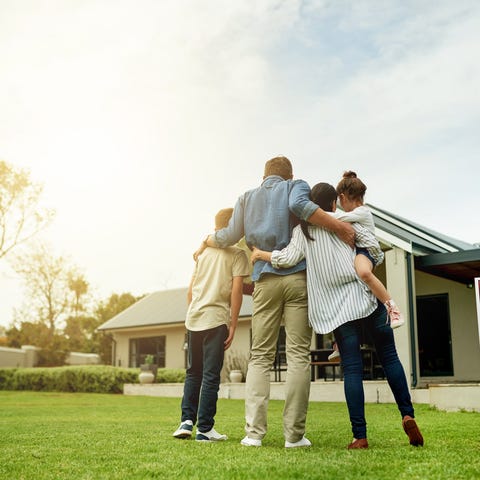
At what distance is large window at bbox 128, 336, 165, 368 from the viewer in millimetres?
25753

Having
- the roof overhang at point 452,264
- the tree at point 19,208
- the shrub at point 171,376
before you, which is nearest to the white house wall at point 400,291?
the roof overhang at point 452,264

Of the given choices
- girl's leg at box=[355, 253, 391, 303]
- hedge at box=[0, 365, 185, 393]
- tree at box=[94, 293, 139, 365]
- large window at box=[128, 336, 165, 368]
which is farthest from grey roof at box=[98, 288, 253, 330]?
girl's leg at box=[355, 253, 391, 303]

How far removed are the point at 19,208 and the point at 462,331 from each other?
22946mm

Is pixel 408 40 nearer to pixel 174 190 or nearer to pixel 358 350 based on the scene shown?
pixel 174 190

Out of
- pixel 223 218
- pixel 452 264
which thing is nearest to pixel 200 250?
pixel 223 218

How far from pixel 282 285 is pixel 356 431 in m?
1.04

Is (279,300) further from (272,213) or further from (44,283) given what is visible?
(44,283)

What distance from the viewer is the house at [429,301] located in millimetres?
11531

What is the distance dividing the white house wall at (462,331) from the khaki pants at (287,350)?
447 inches

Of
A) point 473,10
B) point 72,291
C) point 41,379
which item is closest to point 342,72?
point 473,10

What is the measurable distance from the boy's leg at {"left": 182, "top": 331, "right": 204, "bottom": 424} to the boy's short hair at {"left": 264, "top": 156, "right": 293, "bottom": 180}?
1385 millimetres

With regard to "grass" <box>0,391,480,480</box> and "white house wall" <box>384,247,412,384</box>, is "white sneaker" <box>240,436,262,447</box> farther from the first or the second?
"white house wall" <box>384,247,412,384</box>

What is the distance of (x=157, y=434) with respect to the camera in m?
4.95

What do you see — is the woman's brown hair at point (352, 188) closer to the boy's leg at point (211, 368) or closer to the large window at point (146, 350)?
the boy's leg at point (211, 368)
